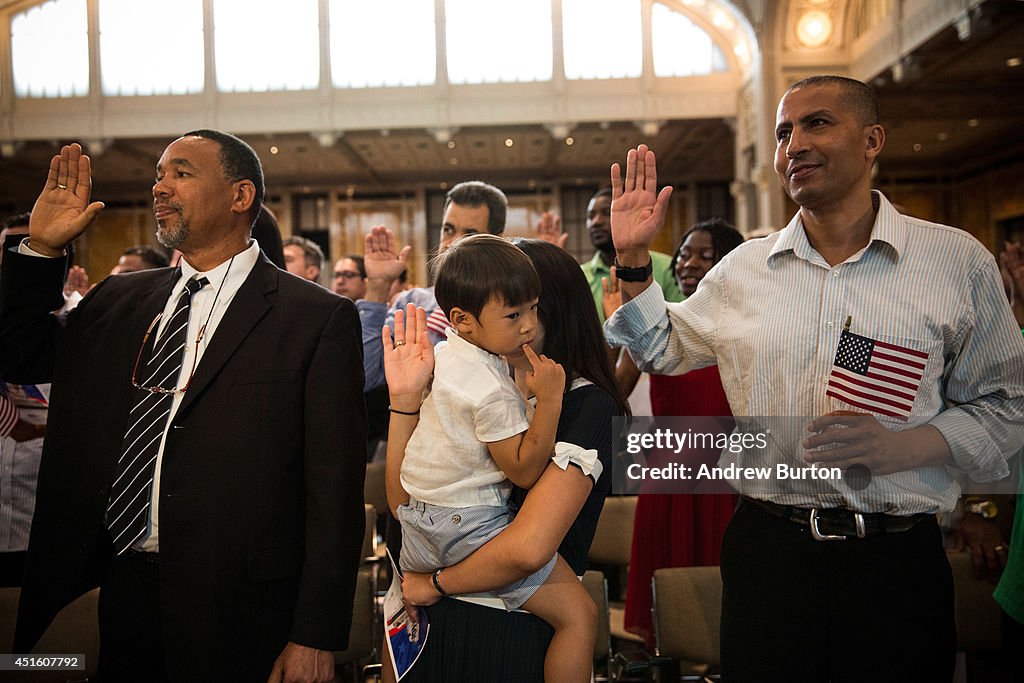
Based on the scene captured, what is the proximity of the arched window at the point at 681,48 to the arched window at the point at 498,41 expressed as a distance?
1.89 meters

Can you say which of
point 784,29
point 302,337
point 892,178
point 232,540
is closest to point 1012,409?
point 302,337

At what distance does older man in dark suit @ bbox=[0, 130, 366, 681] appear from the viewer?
1872 millimetres

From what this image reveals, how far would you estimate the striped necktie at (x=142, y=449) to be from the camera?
6.29 ft

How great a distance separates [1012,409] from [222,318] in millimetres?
1856

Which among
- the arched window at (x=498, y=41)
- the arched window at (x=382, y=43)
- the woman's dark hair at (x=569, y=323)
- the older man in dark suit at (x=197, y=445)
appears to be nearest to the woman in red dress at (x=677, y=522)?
the woman's dark hair at (x=569, y=323)

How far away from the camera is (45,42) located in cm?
440

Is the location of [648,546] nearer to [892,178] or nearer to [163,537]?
[163,537]

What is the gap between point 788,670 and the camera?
6.07ft

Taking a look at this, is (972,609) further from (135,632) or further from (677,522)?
(135,632)

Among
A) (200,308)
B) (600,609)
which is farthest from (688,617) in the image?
(200,308)

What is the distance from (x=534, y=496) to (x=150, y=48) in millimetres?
7130

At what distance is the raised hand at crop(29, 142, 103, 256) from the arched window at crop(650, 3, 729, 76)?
13.0m

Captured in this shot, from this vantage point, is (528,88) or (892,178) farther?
(892,178)

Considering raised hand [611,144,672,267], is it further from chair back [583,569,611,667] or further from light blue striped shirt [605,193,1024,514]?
chair back [583,569,611,667]
